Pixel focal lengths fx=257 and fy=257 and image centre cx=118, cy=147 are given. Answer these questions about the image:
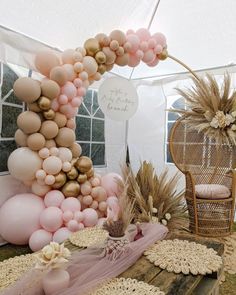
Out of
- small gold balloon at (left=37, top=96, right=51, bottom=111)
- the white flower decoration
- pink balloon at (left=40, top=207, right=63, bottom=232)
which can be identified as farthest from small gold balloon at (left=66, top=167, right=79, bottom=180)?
the white flower decoration

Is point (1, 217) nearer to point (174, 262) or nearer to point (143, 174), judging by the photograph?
point (143, 174)

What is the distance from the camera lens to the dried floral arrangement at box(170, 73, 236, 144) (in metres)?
2.60

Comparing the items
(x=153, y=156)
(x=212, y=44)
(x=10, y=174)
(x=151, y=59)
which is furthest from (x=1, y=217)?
(x=212, y=44)

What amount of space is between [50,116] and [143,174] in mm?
1011

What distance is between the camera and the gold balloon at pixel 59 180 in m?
2.18

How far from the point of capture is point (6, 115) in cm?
233

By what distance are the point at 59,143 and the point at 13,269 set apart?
49.9 inches

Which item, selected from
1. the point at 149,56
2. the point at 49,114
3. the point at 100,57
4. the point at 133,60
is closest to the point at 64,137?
the point at 49,114

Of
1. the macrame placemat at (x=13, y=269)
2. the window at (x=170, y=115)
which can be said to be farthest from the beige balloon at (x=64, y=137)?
the window at (x=170, y=115)

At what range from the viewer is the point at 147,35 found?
2566 millimetres

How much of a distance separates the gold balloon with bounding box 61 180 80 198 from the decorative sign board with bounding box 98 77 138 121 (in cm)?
95

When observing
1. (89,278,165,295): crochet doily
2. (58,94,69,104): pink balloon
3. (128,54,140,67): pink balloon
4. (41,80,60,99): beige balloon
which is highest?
(128,54,140,67): pink balloon

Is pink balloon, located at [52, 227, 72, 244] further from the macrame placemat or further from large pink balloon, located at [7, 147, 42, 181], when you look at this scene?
the macrame placemat

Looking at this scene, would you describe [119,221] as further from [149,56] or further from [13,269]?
[149,56]
